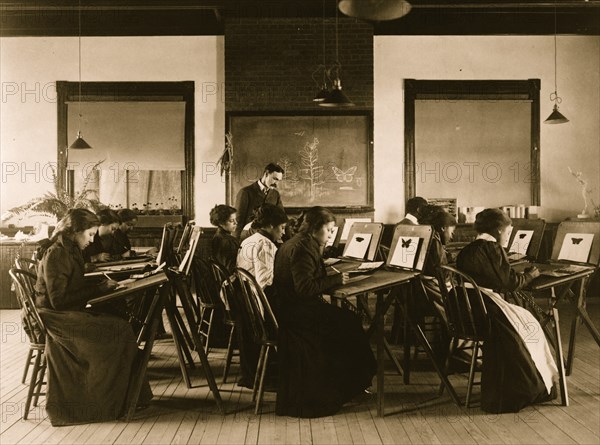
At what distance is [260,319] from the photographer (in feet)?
11.5

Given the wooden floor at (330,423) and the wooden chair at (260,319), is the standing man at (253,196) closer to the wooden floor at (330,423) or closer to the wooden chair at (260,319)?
the wooden floor at (330,423)

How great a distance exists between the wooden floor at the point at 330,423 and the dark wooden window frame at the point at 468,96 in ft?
14.9

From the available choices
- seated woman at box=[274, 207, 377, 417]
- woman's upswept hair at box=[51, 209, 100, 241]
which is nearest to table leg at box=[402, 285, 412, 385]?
seated woman at box=[274, 207, 377, 417]

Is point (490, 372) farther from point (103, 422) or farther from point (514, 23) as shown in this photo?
point (514, 23)

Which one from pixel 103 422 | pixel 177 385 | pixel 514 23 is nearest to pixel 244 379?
pixel 177 385

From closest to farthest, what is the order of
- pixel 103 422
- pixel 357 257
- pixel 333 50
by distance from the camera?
1. pixel 103 422
2. pixel 357 257
3. pixel 333 50

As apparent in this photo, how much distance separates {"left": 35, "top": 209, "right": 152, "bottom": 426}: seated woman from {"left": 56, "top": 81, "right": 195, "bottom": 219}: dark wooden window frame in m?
4.83

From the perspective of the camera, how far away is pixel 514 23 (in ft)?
27.0

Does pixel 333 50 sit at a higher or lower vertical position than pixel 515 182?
higher

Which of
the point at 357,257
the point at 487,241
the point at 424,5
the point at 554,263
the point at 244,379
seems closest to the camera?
the point at 487,241

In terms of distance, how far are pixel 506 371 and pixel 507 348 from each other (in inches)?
5.5

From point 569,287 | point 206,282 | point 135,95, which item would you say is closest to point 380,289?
point 569,287

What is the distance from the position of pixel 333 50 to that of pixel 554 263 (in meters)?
4.59

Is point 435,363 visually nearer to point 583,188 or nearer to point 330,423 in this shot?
point 330,423
